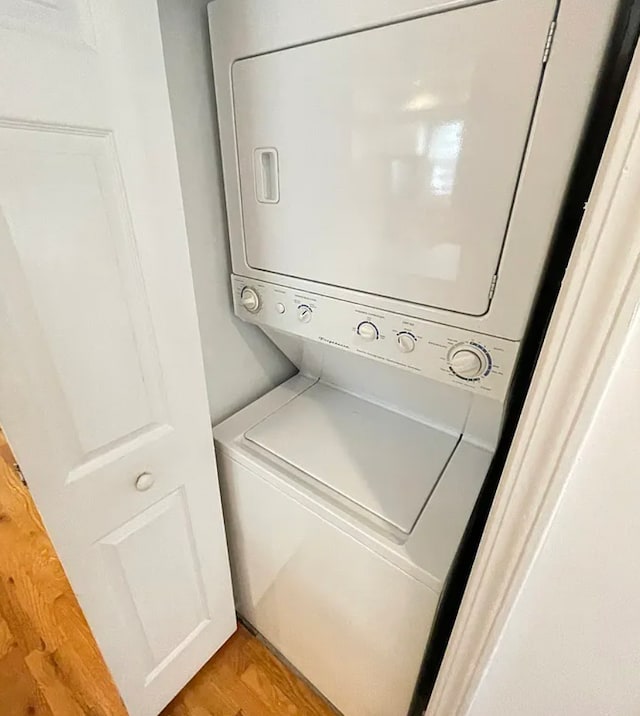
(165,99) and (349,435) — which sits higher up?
(165,99)

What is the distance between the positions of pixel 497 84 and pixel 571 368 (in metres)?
0.53

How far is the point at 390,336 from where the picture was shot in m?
0.99

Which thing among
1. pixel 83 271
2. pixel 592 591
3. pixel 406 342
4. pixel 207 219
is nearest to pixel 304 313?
pixel 406 342

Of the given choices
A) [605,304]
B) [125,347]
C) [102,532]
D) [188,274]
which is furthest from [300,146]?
[102,532]

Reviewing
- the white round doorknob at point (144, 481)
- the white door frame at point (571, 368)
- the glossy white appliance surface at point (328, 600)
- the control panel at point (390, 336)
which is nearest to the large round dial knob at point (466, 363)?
the control panel at point (390, 336)

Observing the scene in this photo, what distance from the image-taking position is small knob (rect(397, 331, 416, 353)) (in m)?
0.96

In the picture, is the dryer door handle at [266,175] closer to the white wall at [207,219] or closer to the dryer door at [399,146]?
the dryer door at [399,146]

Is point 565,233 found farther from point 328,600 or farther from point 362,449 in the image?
point 328,600

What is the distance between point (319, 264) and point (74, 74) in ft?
2.01

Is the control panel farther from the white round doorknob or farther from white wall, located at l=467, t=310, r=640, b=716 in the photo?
the white round doorknob

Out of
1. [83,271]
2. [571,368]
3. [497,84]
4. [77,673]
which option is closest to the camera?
[571,368]

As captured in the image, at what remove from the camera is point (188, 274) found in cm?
99

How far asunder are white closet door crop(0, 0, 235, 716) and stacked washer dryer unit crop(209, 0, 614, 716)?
0.26m

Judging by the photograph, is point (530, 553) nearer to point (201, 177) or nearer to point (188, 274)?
point (188, 274)
